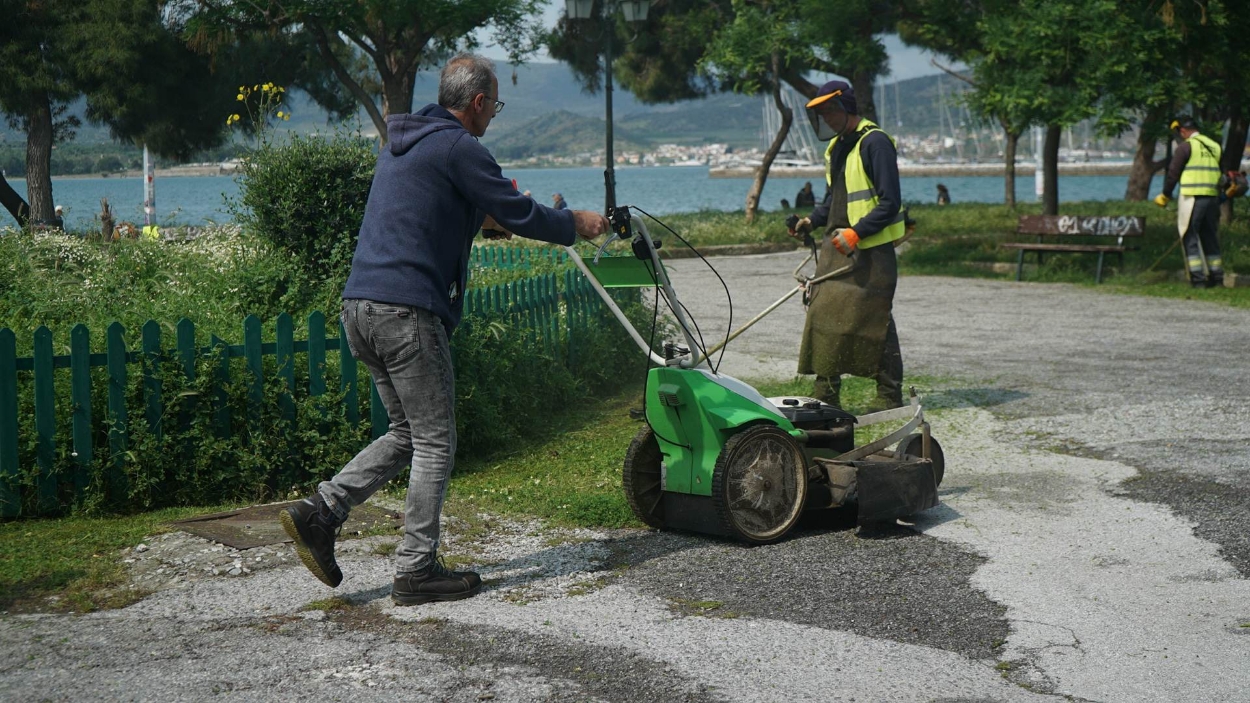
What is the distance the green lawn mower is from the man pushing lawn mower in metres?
0.74

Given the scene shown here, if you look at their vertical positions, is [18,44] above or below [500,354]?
above

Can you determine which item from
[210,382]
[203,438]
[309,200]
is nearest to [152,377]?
[210,382]

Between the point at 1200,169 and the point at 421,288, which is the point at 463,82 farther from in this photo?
the point at 1200,169

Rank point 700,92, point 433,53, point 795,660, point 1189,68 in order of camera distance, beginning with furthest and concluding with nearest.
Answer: point 700,92 < point 433,53 < point 1189,68 < point 795,660

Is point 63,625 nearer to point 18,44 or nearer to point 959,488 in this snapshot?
point 959,488

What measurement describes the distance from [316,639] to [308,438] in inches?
97.4

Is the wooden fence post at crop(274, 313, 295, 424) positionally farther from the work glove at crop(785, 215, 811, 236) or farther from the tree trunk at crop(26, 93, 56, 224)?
the tree trunk at crop(26, 93, 56, 224)

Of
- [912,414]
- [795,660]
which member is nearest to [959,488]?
[912,414]

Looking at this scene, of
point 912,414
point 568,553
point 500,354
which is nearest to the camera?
point 568,553

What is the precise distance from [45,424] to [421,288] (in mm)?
2625

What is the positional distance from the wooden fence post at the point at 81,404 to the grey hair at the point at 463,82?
98.2 inches

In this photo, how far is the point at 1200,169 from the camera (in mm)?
16609

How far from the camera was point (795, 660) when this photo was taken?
4328 millimetres

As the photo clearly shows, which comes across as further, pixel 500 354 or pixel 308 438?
pixel 500 354
